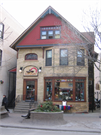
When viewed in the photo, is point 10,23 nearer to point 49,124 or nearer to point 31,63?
point 31,63

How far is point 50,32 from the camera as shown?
60.3 ft

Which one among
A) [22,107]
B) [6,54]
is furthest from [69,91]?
[6,54]

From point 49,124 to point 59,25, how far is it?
36.5 ft

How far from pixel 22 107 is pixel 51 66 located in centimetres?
506

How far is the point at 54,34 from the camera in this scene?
18219mm

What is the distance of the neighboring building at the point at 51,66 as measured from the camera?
16.9 meters

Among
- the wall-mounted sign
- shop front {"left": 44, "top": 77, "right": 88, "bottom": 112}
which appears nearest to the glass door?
the wall-mounted sign

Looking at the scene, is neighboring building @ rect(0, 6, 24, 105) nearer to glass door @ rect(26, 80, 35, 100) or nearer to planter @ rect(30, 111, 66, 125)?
glass door @ rect(26, 80, 35, 100)

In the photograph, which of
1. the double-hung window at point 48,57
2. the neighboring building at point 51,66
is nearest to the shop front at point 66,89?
the neighboring building at point 51,66

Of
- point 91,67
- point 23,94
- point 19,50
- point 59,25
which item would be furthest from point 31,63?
point 91,67

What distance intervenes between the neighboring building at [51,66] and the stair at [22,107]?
73cm

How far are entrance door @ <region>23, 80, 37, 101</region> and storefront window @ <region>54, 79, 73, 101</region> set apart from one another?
7.48 ft

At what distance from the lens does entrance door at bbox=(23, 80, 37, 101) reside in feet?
58.7

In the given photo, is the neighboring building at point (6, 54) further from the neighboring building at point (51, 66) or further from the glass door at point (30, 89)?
the glass door at point (30, 89)
